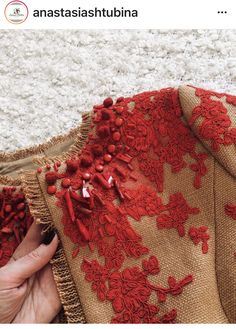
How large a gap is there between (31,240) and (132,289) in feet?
0.65

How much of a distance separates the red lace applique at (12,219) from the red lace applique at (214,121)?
33 cm

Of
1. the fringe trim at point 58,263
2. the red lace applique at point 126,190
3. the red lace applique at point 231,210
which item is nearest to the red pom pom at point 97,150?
the red lace applique at point 126,190

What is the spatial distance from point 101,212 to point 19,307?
22 cm

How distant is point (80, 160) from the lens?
0.73 meters

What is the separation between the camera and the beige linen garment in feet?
2.14

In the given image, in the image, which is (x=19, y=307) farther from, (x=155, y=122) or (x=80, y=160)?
(x=155, y=122)

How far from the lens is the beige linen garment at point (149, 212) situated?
651 mm

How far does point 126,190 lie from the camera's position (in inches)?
27.8

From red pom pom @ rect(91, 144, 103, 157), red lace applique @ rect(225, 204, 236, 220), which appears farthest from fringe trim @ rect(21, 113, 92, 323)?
red lace applique @ rect(225, 204, 236, 220)

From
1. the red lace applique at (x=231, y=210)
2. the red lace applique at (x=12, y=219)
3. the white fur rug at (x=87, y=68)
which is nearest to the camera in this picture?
the red lace applique at (x=231, y=210)
